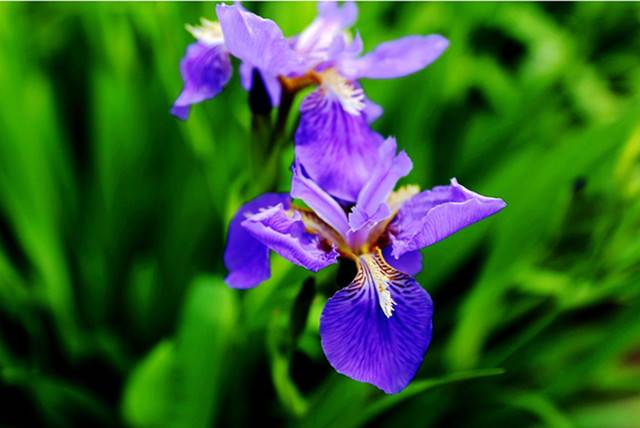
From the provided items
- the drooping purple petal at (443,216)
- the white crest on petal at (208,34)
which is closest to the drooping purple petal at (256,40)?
the white crest on petal at (208,34)

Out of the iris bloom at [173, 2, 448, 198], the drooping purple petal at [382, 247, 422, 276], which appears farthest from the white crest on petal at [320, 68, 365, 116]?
the drooping purple petal at [382, 247, 422, 276]

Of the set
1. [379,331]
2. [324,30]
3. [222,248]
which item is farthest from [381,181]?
[222,248]

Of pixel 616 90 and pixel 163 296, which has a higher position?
pixel 616 90

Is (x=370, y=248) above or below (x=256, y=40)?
below

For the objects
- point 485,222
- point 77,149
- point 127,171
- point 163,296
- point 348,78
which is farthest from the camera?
point 77,149

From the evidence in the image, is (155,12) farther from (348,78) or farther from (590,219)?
(590,219)

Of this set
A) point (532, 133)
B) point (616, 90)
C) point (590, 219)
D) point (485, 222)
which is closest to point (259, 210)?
point (485, 222)

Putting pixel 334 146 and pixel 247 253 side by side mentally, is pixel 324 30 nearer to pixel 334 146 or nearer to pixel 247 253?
pixel 334 146
